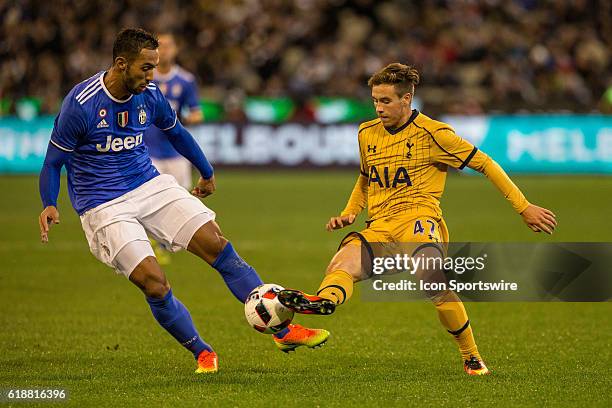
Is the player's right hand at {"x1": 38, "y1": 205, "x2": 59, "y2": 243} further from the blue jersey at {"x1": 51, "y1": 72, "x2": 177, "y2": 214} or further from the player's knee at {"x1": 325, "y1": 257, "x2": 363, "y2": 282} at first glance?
the player's knee at {"x1": 325, "y1": 257, "x2": 363, "y2": 282}

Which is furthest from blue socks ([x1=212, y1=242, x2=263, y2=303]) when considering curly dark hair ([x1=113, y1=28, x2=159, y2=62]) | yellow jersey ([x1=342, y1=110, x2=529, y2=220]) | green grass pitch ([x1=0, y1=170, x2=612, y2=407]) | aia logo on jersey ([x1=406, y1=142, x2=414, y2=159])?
curly dark hair ([x1=113, y1=28, x2=159, y2=62])

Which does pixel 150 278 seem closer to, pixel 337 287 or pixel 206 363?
pixel 206 363

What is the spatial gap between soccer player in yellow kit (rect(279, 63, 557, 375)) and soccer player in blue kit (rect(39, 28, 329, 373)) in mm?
672

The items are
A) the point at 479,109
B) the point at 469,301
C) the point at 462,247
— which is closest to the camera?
the point at 469,301

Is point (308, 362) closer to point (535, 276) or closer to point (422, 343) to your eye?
point (422, 343)

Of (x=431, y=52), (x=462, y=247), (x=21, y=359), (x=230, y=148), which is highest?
(x=431, y=52)

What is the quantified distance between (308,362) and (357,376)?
0.65 meters

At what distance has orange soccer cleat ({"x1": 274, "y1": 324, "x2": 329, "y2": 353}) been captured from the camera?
21.1 ft

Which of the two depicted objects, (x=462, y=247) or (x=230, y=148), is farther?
(x=230, y=148)

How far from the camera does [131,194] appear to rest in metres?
6.60

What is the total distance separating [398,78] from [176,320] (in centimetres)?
202

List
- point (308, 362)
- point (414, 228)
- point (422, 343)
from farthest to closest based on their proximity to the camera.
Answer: point (422, 343), point (308, 362), point (414, 228)

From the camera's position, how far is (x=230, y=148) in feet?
73.2

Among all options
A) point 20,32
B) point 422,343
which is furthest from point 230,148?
point 422,343
